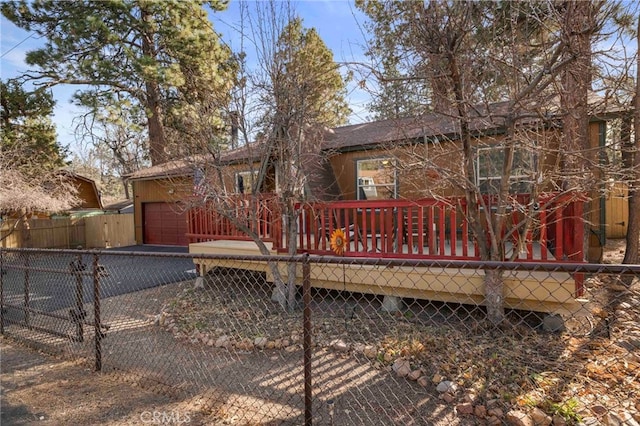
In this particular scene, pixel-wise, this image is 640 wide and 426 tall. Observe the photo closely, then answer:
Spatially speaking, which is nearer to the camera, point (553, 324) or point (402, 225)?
point (553, 324)

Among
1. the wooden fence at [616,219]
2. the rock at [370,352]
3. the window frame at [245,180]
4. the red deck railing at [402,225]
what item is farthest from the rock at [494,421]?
the wooden fence at [616,219]

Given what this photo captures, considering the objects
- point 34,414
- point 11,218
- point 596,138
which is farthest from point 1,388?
point 11,218

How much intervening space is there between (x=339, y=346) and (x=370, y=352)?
378 millimetres

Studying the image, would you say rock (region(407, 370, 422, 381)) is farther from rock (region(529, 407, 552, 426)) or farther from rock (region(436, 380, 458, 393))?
rock (region(529, 407, 552, 426))

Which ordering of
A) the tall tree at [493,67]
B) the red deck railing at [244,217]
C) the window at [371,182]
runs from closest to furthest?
the tall tree at [493,67] → the red deck railing at [244,217] → the window at [371,182]

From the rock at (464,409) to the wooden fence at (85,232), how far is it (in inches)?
697

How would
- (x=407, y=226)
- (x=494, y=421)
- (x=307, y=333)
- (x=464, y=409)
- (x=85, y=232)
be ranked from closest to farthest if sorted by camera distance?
1. (x=307, y=333)
2. (x=494, y=421)
3. (x=464, y=409)
4. (x=407, y=226)
5. (x=85, y=232)

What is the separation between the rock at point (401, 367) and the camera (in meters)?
3.59

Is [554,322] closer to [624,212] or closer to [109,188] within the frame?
[624,212]

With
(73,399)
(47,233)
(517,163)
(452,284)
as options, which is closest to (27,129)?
(47,233)

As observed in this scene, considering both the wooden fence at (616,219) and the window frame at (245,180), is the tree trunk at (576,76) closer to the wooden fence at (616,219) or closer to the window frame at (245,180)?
the window frame at (245,180)

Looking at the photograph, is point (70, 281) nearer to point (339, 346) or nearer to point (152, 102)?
point (339, 346)

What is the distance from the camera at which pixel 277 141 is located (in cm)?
551

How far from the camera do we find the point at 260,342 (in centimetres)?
452
